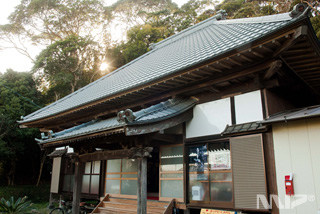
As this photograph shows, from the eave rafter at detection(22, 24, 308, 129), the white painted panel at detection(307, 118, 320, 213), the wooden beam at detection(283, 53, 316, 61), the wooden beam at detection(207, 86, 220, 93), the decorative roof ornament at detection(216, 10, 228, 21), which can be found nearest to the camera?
the white painted panel at detection(307, 118, 320, 213)

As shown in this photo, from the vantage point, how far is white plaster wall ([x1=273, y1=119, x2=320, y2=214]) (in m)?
4.16

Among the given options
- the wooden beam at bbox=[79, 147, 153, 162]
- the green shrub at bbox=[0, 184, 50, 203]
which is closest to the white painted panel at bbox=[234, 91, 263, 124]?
the wooden beam at bbox=[79, 147, 153, 162]

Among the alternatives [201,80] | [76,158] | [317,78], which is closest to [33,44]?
[76,158]

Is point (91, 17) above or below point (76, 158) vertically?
above

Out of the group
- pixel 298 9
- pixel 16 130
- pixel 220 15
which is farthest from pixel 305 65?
pixel 16 130

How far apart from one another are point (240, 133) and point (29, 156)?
60.2 feet

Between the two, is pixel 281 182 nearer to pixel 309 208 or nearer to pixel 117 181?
pixel 309 208

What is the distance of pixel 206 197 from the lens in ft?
18.8

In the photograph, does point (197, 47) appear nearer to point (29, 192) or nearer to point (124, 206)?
point (124, 206)

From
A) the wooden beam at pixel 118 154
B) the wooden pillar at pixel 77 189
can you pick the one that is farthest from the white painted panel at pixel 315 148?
the wooden pillar at pixel 77 189

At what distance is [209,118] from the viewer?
615 cm

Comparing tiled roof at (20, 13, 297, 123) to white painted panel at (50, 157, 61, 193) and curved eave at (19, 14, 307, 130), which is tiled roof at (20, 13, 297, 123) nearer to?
curved eave at (19, 14, 307, 130)

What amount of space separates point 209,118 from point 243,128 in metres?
1.05

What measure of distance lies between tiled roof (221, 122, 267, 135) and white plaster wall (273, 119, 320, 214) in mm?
393
